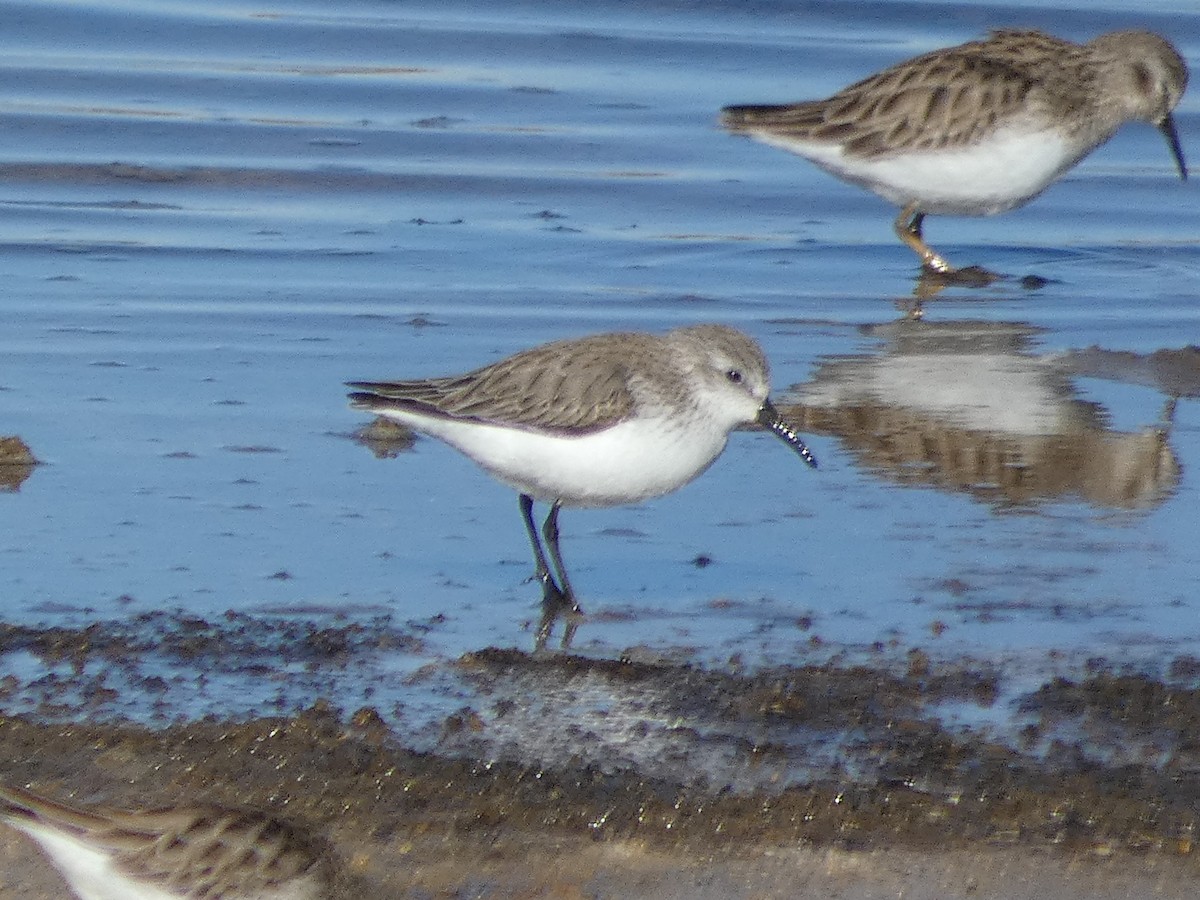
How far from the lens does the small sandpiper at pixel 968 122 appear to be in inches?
445

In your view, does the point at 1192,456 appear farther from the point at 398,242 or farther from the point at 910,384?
the point at 398,242

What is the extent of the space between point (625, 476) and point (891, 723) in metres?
1.17

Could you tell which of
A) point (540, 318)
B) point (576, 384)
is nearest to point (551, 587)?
point (576, 384)

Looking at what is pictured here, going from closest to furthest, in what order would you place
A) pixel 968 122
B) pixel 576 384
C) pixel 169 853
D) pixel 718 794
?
1. pixel 169 853
2. pixel 718 794
3. pixel 576 384
4. pixel 968 122

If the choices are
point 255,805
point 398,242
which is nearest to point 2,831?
point 255,805

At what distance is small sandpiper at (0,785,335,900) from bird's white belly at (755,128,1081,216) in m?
7.71

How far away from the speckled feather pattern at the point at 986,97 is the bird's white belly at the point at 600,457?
211 inches

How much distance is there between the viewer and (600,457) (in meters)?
6.30

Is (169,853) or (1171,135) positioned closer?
(169,853)

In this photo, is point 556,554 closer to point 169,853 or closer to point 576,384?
point 576,384

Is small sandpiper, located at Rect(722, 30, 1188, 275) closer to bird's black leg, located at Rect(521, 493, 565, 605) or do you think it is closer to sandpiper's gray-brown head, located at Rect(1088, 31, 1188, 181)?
sandpiper's gray-brown head, located at Rect(1088, 31, 1188, 181)

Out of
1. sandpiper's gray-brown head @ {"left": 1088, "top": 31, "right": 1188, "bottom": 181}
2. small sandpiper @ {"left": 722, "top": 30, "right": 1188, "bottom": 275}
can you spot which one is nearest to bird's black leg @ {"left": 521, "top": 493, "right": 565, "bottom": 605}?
small sandpiper @ {"left": 722, "top": 30, "right": 1188, "bottom": 275}

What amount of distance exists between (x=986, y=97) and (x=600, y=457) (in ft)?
18.7

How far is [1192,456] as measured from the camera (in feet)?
26.3
